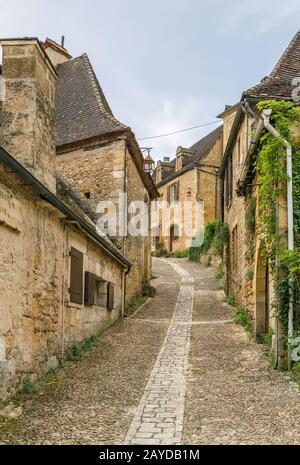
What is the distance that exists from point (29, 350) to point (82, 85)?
1307 cm

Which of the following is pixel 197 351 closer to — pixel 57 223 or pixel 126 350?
pixel 126 350

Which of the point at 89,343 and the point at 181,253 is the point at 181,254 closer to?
the point at 181,253

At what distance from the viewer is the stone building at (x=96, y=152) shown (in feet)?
50.1

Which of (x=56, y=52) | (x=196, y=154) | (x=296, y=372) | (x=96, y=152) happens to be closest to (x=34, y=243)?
(x=296, y=372)

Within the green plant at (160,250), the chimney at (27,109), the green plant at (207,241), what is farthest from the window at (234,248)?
the green plant at (160,250)

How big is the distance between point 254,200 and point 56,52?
12178 mm

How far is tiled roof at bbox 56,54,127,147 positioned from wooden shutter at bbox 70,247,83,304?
22.2 ft

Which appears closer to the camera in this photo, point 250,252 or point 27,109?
point 27,109

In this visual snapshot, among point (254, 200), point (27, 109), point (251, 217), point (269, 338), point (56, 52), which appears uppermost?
point (56, 52)

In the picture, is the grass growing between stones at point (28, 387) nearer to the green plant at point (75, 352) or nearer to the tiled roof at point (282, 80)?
the green plant at point (75, 352)

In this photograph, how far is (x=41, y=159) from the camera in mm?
8211

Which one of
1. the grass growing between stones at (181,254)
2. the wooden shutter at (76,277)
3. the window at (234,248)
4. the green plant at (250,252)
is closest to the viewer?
Result: the wooden shutter at (76,277)

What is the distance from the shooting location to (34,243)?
6848mm
